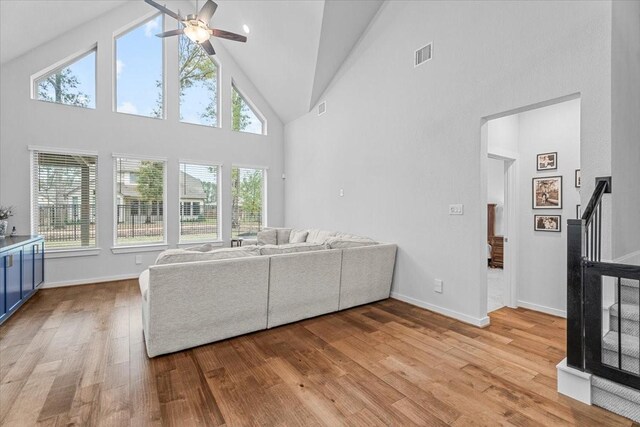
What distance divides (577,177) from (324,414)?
12.7 ft

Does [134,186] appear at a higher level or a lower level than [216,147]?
lower

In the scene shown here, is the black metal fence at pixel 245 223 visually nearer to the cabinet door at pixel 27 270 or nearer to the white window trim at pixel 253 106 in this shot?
the white window trim at pixel 253 106

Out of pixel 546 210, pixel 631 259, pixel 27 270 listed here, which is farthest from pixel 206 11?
pixel 631 259

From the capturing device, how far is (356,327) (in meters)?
3.31

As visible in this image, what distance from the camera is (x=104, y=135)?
536cm

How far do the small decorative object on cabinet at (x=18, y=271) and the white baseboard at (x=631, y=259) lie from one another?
19.6 ft

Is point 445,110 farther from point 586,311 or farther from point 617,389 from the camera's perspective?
point 617,389

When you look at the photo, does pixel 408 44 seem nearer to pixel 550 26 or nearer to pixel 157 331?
pixel 550 26

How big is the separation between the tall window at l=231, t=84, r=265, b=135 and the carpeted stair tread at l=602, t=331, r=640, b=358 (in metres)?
6.71

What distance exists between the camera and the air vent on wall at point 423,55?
12.5 feet

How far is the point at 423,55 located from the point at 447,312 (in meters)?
3.29

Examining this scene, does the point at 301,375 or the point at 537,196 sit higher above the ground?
the point at 537,196

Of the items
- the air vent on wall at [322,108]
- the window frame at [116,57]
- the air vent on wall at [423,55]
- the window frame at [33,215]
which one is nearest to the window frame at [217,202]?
the window frame at [116,57]

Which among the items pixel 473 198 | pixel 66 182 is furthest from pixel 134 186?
pixel 473 198
